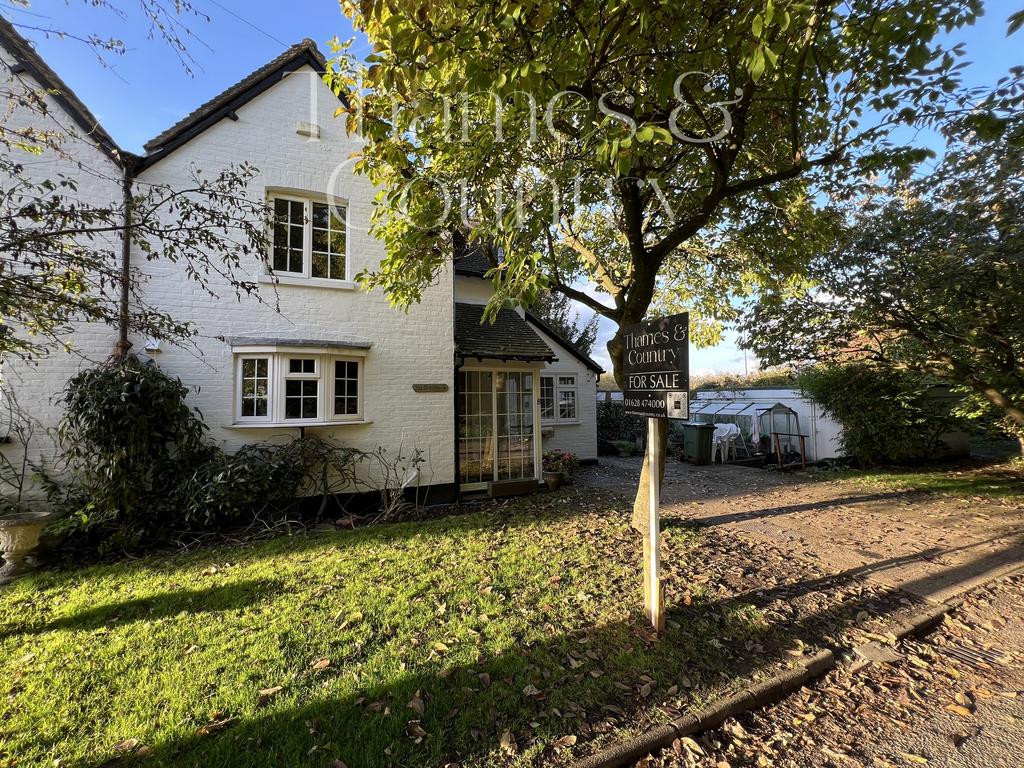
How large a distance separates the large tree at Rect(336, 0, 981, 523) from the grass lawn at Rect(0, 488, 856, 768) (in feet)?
7.89

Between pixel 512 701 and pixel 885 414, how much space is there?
582 inches

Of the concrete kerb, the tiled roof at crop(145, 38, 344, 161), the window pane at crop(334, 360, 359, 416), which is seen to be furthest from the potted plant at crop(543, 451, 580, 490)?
the tiled roof at crop(145, 38, 344, 161)

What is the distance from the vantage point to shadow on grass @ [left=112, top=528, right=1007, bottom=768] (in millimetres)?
2592

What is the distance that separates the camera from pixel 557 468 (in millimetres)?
10688

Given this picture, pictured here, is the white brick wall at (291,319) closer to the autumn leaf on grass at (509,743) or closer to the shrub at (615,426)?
the autumn leaf on grass at (509,743)

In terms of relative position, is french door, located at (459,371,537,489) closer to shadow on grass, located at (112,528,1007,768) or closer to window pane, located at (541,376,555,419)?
window pane, located at (541,376,555,419)

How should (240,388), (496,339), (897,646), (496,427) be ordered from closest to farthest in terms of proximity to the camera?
(897,646), (240,388), (496,427), (496,339)

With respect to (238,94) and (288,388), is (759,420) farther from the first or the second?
(238,94)

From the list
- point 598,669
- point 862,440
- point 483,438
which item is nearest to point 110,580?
point 598,669

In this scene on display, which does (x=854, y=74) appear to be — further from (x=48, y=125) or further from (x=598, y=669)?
(x=48, y=125)

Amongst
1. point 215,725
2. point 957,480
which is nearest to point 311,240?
point 215,725

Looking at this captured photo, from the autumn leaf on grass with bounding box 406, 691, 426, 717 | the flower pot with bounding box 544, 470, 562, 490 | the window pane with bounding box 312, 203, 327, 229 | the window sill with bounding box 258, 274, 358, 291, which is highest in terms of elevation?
the window pane with bounding box 312, 203, 327, 229

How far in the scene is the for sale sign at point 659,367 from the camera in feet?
12.0

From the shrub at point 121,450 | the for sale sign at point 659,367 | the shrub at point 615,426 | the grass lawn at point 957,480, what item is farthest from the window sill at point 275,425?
the shrub at point 615,426
